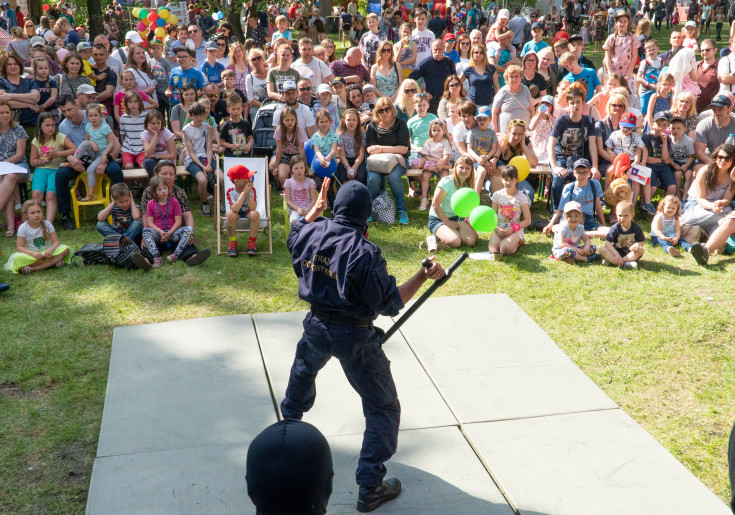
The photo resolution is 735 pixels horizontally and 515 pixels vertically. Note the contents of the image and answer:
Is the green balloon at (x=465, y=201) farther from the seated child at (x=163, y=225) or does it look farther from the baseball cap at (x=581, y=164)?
the seated child at (x=163, y=225)

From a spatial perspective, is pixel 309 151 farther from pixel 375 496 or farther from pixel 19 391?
pixel 375 496

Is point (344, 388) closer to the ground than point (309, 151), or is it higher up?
closer to the ground

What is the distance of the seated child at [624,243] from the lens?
25.8 feet

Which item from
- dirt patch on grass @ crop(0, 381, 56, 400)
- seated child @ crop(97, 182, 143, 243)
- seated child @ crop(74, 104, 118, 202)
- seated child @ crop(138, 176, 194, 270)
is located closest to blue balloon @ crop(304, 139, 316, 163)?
seated child @ crop(138, 176, 194, 270)

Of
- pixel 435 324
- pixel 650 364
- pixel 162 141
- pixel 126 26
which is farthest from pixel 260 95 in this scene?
pixel 126 26

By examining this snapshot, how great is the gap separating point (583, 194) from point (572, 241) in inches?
38.3

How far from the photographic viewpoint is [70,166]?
30.7 ft

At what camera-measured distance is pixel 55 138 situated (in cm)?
941

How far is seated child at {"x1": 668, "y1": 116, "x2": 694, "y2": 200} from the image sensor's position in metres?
9.63

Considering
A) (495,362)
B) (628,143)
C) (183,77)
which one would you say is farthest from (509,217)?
(183,77)

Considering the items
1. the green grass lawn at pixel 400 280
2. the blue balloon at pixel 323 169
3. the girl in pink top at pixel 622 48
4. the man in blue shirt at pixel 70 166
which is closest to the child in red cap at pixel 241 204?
the green grass lawn at pixel 400 280

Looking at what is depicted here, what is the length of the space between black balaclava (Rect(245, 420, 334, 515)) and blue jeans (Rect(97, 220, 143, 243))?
6.61m

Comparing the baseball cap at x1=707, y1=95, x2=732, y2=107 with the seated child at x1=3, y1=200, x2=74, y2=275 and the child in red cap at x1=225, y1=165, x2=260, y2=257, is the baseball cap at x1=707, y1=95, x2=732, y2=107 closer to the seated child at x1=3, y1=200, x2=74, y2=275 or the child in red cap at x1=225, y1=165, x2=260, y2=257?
the child in red cap at x1=225, y1=165, x2=260, y2=257

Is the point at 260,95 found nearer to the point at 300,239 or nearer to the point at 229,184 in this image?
the point at 229,184
